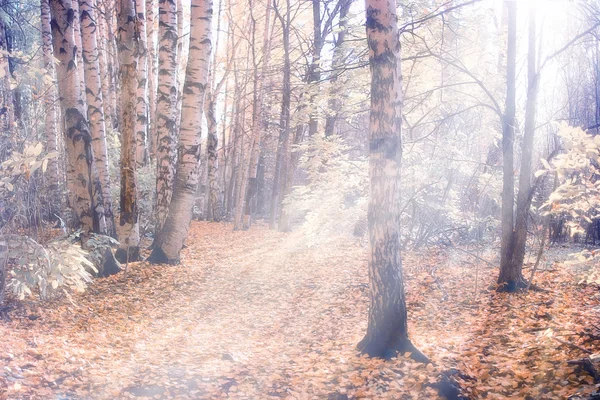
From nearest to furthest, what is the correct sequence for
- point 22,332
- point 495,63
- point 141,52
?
Result: point 22,332 < point 141,52 < point 495,63

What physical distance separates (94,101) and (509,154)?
8.22 meters

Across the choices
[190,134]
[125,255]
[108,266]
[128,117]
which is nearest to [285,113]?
[190,134]

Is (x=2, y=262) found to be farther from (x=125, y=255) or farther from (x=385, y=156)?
(x=385, y=156)

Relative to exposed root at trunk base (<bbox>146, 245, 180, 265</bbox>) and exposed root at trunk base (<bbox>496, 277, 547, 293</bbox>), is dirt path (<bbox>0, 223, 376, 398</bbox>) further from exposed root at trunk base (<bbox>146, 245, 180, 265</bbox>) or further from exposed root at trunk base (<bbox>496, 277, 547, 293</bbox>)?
exposed root at trunk base (<bbox>496, 277, 547, 293</bbox>)

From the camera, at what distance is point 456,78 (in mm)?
11438

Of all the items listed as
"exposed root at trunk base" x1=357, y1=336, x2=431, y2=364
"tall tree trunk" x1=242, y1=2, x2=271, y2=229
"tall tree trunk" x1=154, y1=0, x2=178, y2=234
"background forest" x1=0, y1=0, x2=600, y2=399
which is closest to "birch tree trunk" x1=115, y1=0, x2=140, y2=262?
"background forest" x1=0, y1=0, x2=600, y2=399

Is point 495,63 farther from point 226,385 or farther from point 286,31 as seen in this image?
point 226,385

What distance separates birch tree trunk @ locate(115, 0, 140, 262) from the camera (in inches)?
328

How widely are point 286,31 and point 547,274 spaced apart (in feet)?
38.0

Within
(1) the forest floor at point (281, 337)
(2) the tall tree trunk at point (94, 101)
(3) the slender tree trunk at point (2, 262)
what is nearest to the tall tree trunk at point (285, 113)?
(2) the tall tree trunk at point (94, 101)

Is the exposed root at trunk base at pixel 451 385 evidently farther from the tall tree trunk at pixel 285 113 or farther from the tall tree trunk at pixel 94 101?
the tall tree trunk at pixel 285 113

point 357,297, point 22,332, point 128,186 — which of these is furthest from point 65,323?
point 357,297

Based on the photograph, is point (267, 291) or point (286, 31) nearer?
point (267, 291)

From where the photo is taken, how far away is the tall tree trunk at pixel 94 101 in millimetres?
8422
